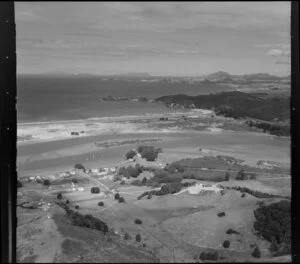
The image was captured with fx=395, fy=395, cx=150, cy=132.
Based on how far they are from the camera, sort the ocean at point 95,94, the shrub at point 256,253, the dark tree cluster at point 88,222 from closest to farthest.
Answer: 1. the shrub at point 256,253
2. the dark tree cluster at point 88,222
3. the ocean at point 95,94

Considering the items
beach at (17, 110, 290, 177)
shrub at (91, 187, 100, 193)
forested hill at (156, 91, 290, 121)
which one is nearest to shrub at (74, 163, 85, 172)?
beach at (17, 110, 290, 177)

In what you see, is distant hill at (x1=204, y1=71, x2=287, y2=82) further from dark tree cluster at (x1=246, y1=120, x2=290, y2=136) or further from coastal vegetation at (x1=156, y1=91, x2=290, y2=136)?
dark tree cluster at (x1=246, y1=120, x2=290, y2=136)

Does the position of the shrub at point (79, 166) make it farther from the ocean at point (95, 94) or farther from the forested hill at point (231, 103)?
the forested hill at point (231, 103)

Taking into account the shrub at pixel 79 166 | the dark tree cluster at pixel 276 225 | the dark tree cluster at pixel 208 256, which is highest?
the shrub at pixel 79 166

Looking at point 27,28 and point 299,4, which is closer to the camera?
point 299,4

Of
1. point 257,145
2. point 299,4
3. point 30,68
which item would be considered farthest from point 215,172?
point 30,68

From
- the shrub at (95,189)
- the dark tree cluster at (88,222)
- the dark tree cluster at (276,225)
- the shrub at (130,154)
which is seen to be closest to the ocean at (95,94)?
the shrub at (130,154)

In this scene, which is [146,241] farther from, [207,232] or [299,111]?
[299,111]
